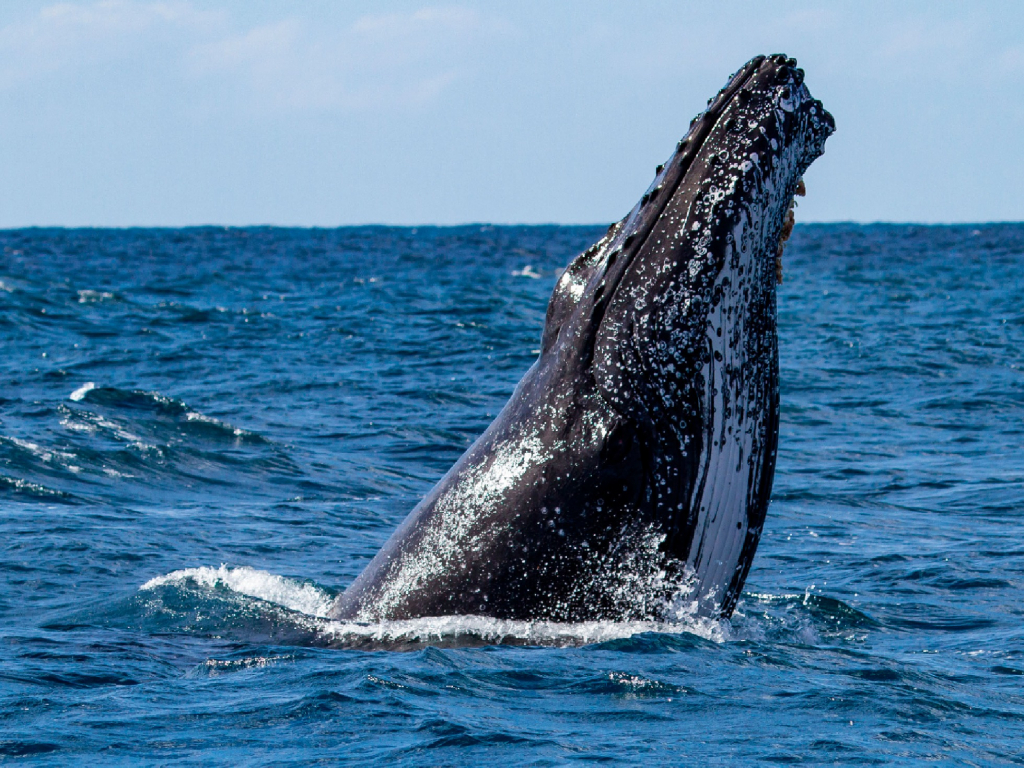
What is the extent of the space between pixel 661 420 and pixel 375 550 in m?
5.08

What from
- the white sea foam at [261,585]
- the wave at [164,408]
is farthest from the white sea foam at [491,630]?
the wave at [164,408]

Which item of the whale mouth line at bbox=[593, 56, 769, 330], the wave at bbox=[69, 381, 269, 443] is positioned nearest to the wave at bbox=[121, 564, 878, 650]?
the whale mouth line at bbox=[593, 56, 769, 330]

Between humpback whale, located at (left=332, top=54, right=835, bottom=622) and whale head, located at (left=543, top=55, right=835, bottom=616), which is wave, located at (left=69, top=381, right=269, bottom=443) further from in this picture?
whale head, located at (left=543, top=55, right=835, bottom=616)

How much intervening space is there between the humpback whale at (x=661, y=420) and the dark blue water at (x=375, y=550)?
269 millimetres

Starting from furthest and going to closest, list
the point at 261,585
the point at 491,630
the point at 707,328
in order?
the point at 261,585, the point at 491,630, the point at 707,328

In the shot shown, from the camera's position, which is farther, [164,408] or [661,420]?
[164,408]

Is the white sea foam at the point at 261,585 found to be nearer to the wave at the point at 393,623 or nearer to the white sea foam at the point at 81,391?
the wave at the point at 393,623

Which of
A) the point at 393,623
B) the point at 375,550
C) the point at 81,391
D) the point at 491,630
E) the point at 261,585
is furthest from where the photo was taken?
the point at 81,391

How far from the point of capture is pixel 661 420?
18.5 ft

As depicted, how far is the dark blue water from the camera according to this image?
5.09 metres

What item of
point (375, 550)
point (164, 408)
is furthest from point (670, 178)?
point (164, 408)

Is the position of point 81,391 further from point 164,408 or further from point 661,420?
point 661,420

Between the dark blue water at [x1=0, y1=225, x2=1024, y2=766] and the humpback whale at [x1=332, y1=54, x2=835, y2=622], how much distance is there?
0.88ft

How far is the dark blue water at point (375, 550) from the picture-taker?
5086mm
